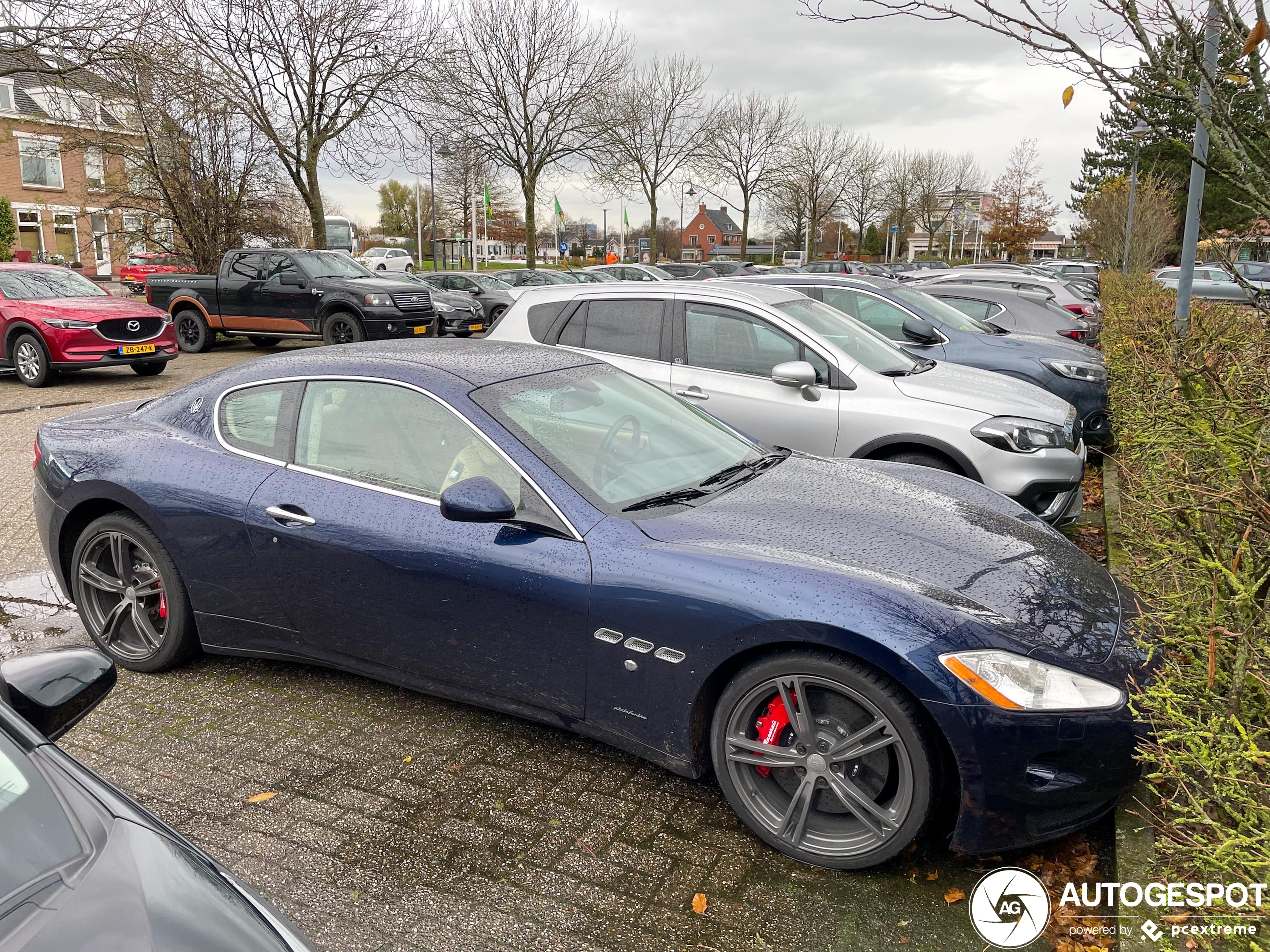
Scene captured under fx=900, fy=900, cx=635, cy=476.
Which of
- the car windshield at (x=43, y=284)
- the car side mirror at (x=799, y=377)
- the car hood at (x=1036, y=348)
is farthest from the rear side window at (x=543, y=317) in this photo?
the car windshield at (x=43, y=284)

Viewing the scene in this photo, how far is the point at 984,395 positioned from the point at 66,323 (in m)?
12.3

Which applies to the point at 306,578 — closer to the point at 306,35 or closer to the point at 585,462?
the point at 585,462

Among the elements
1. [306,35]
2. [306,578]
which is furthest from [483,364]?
[306,35]

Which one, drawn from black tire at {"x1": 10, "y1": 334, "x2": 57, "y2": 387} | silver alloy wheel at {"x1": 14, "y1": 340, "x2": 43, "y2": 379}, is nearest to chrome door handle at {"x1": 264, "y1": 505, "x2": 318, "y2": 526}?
black tire at {"x1": 10, "y1": 334, "x2": 57, "y2": 387}

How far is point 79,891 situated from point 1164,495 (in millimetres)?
3101

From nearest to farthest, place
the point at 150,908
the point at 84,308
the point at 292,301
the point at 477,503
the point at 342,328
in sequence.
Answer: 1. the point at 150,908
2. the point at 477,503
3. the point at 84,308
4. the point at 342,328
5. the point at 292,301

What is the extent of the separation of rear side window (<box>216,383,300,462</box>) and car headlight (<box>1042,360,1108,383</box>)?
7.02 meters

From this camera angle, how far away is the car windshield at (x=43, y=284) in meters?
13.0

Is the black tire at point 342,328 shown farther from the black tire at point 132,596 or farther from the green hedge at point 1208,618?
the green hedge at point 1208,618

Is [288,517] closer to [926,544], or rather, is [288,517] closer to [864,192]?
[926,544]

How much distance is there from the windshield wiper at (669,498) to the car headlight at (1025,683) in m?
1.16

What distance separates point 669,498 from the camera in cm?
338

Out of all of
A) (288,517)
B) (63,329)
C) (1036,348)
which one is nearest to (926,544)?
(288,517)

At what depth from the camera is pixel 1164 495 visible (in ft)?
9.73
